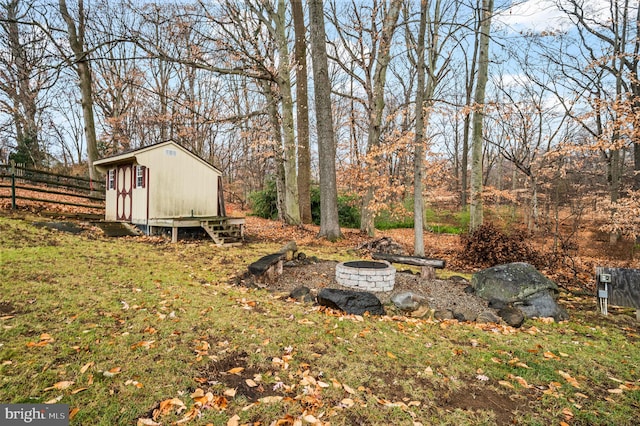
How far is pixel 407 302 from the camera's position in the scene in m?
5.09

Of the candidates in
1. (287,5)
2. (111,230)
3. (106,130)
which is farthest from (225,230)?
(106,130)

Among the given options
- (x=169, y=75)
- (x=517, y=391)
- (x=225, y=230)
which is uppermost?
(x=169, y=75)

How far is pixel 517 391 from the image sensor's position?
293 centimetres

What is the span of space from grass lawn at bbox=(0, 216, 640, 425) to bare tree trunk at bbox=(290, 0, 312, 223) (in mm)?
9979

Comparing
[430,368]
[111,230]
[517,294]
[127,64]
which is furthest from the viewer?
[127,64]

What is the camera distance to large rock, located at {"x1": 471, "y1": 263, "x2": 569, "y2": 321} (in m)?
5.30

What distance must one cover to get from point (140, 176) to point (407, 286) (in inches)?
378

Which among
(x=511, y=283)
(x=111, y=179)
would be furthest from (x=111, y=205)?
(x=511, y=283)

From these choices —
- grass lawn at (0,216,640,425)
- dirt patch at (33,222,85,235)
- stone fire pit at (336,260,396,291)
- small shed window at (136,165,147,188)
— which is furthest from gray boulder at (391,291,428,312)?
dirt patch at (33,222,85,235)

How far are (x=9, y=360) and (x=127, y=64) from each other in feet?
81.3

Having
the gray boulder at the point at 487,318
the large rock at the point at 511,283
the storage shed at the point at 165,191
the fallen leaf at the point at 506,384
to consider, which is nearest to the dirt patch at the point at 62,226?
the storage shed at the point at 165,191

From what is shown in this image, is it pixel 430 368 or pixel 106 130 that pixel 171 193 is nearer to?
pixel 430 368

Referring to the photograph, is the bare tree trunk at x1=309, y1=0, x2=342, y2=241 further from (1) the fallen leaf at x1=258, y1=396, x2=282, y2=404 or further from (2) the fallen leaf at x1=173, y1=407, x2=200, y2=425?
(2) the fallen leaf at x1=173, y1=407, x2=200, y2=425

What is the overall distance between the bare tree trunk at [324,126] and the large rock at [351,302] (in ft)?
19.6
